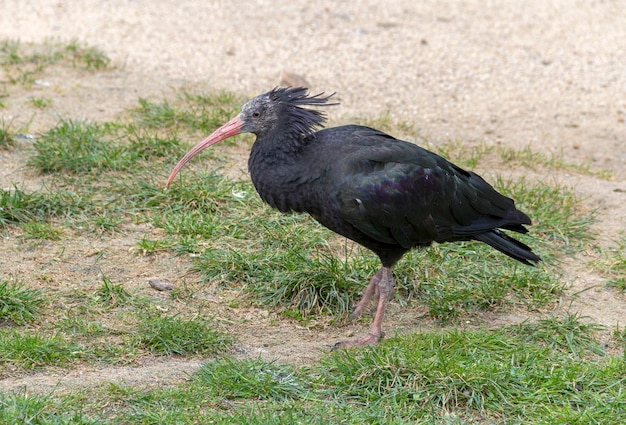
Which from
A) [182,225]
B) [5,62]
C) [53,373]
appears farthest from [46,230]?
[5,62]

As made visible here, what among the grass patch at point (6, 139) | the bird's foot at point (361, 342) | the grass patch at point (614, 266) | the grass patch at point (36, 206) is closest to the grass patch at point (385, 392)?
the bird's foot at point (361, 342)

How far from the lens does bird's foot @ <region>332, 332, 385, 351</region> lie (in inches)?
229

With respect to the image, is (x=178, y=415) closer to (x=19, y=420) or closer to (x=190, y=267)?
(x=19, y=420)

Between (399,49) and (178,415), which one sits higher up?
(399,49)

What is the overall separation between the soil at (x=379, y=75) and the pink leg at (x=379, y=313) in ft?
1.05

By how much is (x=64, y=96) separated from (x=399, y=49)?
4267 mm

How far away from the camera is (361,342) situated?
19.2 feet

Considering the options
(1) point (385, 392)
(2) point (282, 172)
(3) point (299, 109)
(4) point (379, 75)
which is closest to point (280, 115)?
(3) point (299, 109)

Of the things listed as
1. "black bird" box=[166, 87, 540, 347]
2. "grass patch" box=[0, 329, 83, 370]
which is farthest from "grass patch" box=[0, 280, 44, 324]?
"black bird" box=[166, 87, 540, 347]

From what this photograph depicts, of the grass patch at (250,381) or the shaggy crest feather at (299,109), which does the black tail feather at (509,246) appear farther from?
the grass patch at (250,381)

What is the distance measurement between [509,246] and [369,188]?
3.55ft

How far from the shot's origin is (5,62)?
9.87m

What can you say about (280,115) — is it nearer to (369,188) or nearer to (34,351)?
(369,188)

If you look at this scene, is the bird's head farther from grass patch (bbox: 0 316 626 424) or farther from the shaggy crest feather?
grass patch (bbox: 0 316 626 424)
